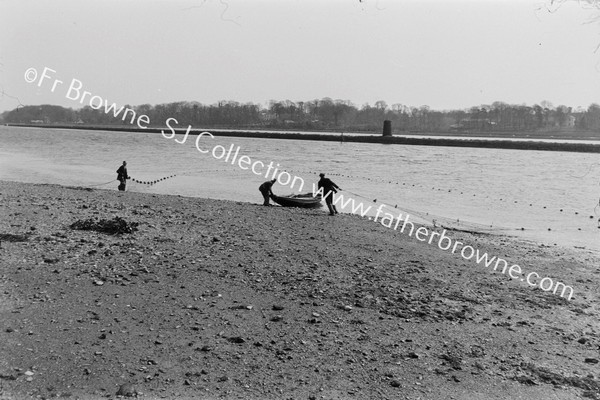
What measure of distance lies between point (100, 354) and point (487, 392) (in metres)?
4.39

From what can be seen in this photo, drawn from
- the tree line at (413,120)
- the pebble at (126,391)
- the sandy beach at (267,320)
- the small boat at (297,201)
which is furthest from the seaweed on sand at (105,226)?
the tree line at (413,120)

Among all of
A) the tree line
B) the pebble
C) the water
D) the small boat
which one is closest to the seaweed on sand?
the pebble

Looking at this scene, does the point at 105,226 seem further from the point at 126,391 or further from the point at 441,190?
the point at 441,190

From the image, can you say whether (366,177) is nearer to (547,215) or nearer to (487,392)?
(547,215)

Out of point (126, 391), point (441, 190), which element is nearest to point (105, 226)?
point (126, 391)

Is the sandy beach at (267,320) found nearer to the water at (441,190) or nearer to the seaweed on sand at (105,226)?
the seaweed on sand at (105,226)

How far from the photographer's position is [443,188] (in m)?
36.1

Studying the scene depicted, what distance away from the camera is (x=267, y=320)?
7.09 metres

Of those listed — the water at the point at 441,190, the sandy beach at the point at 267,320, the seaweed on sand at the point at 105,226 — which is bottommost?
the water at the point at 441,190

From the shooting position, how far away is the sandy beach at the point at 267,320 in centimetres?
542

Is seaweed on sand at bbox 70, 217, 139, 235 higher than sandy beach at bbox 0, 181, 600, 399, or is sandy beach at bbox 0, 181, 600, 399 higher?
seaweed on sand at bbox 70, 217, 139, 235

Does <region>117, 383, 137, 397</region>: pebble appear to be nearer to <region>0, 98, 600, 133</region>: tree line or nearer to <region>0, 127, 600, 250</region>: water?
<region>0, 127, 600, 250</region>: water

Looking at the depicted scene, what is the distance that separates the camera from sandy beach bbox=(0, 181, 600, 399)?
542 cm

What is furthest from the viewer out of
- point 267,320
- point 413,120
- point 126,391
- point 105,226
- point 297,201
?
point 413,120
